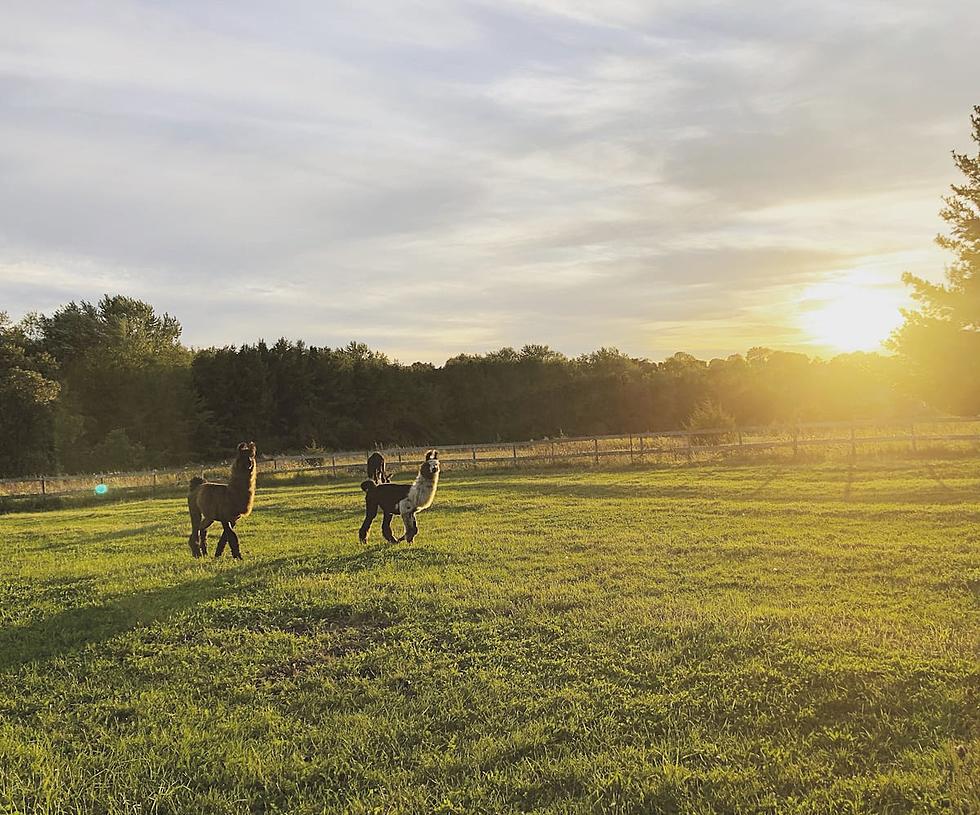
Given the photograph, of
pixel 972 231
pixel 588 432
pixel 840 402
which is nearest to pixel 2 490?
pixel 972 231

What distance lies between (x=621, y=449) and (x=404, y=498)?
1859 cm

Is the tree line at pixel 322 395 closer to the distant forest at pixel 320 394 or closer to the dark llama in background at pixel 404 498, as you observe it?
the distant forest at pixel 320 394

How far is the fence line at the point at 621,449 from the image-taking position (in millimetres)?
24969

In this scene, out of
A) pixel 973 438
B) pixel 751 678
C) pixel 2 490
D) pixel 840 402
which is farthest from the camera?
pixel 840 402

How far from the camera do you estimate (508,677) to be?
17.9 feet

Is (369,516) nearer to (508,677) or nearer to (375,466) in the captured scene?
(375,466)

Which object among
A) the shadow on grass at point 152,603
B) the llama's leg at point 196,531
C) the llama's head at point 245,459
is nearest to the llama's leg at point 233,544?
the shadow on grass at point 152,603

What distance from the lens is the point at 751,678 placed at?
5.23 meters

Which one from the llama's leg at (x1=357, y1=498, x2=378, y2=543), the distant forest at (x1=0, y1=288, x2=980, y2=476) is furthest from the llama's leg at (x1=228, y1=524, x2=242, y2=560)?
the distant forest at (x1=0, y1=288, x2=980, y2=476)

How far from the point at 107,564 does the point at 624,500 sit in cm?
1134

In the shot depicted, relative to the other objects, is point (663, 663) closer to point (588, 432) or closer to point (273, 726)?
point (273, 726)

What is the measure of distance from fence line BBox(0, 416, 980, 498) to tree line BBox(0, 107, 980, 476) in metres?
7.74

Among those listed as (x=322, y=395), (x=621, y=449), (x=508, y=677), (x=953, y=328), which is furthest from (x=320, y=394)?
(x=508, y=677)

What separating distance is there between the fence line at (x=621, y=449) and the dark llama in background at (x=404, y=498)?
54.9 ft
